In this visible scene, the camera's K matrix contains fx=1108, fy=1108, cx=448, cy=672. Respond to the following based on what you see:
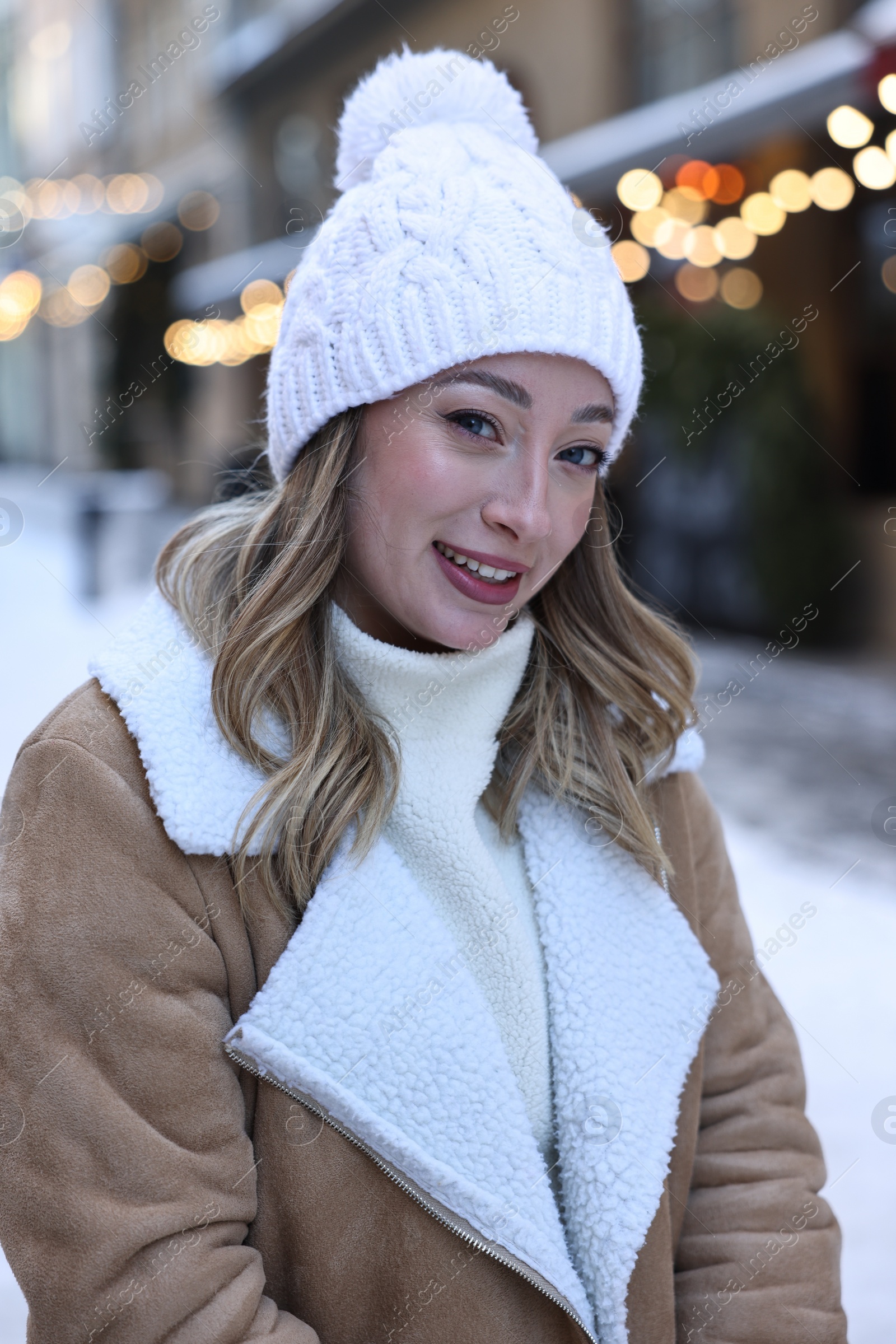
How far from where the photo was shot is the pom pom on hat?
1652mm

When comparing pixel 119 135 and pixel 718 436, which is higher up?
pixel 119 135

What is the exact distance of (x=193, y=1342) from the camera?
1179 mm

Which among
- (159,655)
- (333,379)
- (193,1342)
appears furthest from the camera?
(333,379)

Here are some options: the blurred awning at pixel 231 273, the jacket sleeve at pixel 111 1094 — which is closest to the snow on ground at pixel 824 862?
the jacket sleeve at pixel 111 1094

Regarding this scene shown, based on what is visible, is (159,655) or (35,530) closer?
(159,655)

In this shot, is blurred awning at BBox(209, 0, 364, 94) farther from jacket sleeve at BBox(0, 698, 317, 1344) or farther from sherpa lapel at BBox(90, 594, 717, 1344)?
jacket sleeve at BBox(0, 698, 317, 1344)

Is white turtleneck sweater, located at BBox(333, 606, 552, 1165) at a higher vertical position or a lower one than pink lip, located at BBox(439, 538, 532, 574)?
lower

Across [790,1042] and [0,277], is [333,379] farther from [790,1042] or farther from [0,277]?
[0,277]

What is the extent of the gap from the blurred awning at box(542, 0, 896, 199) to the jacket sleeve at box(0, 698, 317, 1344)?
616 centimetres

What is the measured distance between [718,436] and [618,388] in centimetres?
719

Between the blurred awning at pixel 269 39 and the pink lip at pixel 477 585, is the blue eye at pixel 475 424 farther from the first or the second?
the blurred awning at pixel 269 39

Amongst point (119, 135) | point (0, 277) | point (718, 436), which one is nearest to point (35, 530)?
point (0, 277)

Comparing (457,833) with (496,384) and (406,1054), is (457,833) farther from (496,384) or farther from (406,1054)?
(496,384)

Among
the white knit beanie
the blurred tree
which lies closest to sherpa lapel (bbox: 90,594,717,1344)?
the white knit beanie
